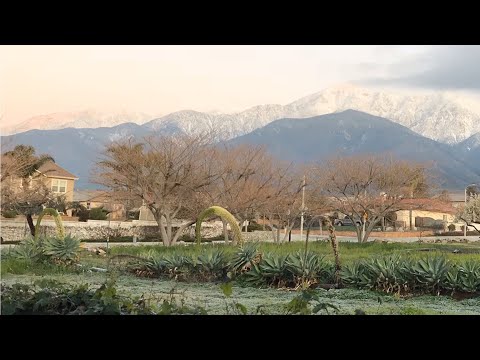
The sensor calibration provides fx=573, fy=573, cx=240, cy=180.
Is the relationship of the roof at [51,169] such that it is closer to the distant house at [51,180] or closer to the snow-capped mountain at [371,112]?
the distant house at [51,180]

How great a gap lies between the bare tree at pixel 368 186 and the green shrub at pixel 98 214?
4918 millimetres

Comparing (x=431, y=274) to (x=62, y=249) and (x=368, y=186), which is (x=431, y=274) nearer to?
(x=62, y=249)

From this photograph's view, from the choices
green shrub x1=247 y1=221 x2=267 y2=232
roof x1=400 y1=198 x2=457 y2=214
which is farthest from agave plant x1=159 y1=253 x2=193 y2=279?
roof x1=400 y1=198 x2=457 y2=214

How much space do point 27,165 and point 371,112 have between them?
16.7 ft

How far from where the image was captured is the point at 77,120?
25.1ft

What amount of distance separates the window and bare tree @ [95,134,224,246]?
4.56 feet

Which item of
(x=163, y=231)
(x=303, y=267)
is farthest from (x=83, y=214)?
(x=303, y=267)

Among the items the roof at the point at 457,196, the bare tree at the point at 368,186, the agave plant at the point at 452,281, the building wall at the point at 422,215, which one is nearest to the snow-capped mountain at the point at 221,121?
the agave plant at the point at 452,281

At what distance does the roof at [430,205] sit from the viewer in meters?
11.9

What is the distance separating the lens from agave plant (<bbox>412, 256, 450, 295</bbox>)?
5473 mm

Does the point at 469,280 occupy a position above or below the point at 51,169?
below
